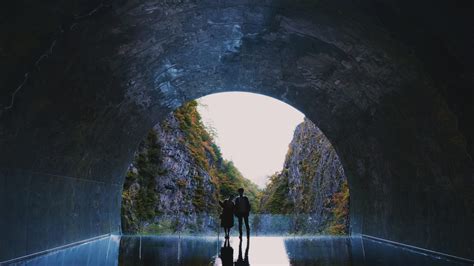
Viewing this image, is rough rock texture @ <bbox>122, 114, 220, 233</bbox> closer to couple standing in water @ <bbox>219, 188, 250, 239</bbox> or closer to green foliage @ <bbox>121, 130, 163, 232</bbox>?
green foliage @ <bbox>121, 130, 163, 232</bbox>

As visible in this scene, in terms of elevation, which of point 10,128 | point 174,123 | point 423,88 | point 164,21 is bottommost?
point 10,128

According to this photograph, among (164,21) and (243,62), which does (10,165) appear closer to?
(164,21)

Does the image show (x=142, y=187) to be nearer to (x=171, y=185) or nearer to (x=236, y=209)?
(x=171, y=185)

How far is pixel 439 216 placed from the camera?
8.23 meters

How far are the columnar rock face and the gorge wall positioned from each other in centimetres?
545

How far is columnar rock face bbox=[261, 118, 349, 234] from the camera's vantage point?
22.5 m

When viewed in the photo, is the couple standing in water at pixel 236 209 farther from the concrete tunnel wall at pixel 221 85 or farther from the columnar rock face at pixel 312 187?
the columnar rock face at pixel 312 187

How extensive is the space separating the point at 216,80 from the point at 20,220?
227 inches

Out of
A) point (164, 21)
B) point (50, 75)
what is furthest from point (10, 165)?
point (164, 21)

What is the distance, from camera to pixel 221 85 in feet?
39.5

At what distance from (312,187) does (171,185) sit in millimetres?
8552

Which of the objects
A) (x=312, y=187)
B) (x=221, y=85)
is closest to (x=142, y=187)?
(x=312, y=187)

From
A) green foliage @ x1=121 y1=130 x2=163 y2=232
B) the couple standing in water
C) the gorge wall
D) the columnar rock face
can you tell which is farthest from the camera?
the columnar rock face

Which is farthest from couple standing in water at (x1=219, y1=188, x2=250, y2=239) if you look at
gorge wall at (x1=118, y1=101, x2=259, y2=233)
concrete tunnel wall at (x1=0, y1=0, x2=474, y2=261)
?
gorge wall at (x1=118, y1=101, x2=259, y2=233)
